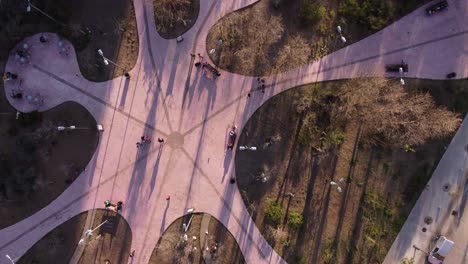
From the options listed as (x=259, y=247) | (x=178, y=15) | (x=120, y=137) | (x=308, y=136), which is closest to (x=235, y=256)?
(x=259, y=247)

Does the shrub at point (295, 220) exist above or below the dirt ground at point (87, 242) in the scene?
above

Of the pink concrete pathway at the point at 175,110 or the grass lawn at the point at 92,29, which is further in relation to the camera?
the pink concrete pathway at the point at 175,110

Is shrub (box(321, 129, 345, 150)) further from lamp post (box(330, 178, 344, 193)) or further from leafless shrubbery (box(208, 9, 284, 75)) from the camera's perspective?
leafless shrubbery (box(208, 9, 284, 75))

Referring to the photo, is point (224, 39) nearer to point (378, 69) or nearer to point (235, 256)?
point (378, 69)

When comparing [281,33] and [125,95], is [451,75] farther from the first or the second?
[125,95]

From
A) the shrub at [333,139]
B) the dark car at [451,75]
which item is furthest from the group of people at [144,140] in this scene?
the dark car at [451,75]

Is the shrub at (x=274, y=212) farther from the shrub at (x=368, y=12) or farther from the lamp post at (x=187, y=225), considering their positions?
the shrub at (x=368, y=12)

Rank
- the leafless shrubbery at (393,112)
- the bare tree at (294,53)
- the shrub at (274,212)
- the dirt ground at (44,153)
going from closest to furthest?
the leafless shrubbery at (393,112) < the dirt ground at (44,153) < the shrub at (274,212) < the bare tree at (294,53)
